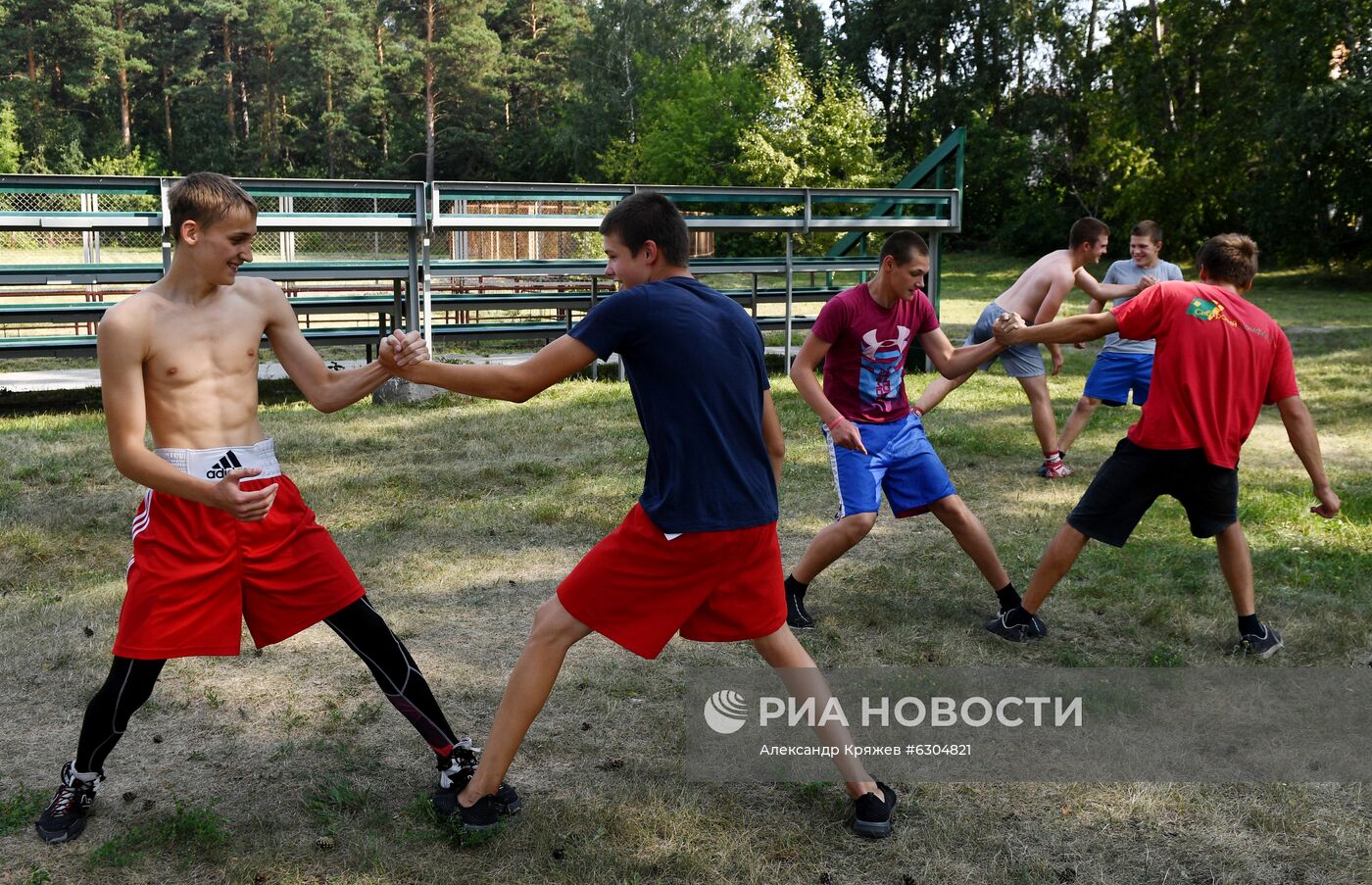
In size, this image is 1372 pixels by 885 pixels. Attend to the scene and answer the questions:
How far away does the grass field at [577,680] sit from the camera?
3.29m

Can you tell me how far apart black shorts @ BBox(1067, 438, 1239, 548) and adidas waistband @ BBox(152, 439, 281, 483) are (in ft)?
10.5

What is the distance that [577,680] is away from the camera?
15.1ft

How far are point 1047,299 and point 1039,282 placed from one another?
1.05 feet

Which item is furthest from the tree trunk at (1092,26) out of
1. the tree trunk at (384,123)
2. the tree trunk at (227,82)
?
the tree trunk at (227,82)

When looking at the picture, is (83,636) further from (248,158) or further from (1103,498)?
(248,158)

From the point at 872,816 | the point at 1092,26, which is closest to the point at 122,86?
the point at 1092,26

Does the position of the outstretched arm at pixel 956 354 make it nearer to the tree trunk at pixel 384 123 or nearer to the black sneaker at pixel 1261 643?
the black sneaker at pixel 1261 643

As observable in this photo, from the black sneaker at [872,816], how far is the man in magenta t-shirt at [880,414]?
5.86 feet

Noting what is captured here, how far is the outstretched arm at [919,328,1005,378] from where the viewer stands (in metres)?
4.71

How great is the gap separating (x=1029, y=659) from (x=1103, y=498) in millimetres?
735

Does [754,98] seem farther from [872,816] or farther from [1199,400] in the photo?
[872,816]

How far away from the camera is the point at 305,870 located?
10.6 feet

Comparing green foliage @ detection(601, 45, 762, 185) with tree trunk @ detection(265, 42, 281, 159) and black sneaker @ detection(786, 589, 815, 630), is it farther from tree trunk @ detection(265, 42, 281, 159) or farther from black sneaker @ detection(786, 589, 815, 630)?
black sneaker @ detection(786, 589, 815, 630)

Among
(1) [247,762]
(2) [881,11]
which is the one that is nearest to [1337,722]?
(1) [247,762]
